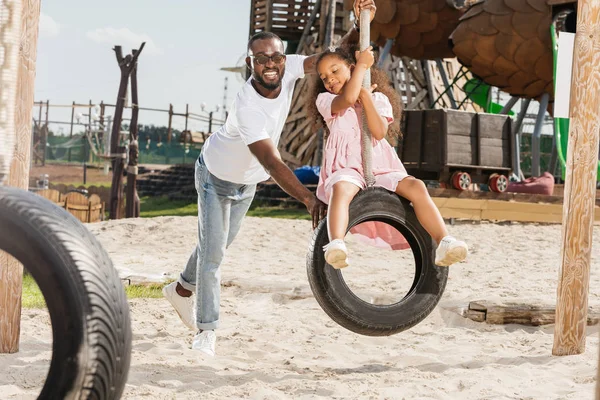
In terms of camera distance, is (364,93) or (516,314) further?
(516,314)

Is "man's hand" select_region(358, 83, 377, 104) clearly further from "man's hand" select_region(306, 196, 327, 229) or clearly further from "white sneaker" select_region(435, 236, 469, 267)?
"white sneaker" select_region(435, 236, 469, 267)

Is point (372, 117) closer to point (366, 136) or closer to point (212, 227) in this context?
point (366, 136)

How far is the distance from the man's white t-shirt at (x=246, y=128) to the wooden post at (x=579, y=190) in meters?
1.64

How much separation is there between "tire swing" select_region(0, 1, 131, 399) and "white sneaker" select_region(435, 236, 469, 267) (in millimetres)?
1785

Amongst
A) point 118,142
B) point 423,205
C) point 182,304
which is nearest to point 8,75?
point 423,205

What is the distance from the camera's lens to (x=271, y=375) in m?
4.17

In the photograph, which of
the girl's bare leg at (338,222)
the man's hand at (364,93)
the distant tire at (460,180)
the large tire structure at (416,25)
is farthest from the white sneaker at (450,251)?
the large tire structure at (416,25)

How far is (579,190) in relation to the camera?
4617mm

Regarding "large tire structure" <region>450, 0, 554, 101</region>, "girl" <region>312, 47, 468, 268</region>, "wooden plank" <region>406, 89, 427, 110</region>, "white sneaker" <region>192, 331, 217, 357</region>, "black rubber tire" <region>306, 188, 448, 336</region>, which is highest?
"large tire structure" <region>450, 0, 554, 101</region>

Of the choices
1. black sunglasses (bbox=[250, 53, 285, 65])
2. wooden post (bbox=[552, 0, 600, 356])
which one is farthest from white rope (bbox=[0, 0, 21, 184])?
wooden post (bbox=[552, 0, 600, 356])

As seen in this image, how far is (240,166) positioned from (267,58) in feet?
1.99

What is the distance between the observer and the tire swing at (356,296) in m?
3.41

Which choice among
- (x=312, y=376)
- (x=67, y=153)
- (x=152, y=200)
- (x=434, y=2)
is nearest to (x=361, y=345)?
(x=312, y=376)

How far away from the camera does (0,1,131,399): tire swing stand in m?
1.88
